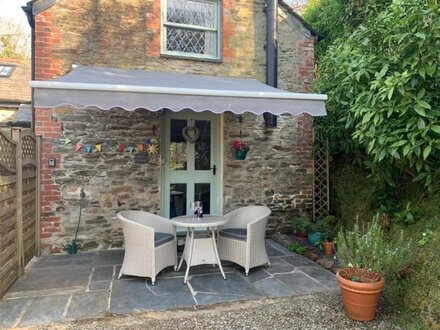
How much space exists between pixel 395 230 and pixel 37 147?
30.1 feet

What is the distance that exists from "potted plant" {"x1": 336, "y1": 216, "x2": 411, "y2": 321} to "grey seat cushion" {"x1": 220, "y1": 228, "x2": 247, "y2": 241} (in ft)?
7.49

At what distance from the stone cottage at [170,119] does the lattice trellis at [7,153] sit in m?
1.94

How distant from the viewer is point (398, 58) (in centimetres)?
665

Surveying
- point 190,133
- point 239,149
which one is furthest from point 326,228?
point 190,133

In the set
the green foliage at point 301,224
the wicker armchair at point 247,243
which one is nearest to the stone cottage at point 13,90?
the wicker armchair at point 247,243

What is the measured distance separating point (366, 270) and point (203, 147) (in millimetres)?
6238

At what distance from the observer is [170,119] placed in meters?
10.3

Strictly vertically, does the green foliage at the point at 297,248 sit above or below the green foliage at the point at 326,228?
below

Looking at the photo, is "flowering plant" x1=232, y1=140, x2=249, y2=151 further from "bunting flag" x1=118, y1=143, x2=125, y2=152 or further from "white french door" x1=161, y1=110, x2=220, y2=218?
"bunting flag" x1=118, y1=143, x2=125, y2=152

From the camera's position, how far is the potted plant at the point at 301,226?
33.7ft

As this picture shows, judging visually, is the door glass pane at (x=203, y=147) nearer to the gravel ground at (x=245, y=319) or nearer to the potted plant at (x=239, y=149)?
the potted plant at (x=239, y=149)

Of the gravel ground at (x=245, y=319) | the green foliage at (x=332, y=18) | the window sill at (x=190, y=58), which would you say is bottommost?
the gravel ground at (x=245, y=319)

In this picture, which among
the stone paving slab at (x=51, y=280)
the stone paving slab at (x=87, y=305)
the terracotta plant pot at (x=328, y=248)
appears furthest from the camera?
the terracotta plant pot at (x=328, y=248)

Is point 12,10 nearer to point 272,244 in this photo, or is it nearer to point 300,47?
point 300,47
